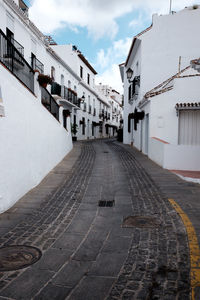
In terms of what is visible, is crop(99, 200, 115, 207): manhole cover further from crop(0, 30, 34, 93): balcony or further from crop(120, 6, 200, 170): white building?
crop(120, 6, 200, 170): white building

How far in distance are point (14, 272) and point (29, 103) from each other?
5.82m

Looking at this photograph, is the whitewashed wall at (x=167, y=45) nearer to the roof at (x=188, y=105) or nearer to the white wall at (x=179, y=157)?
the roof at (x=188, y=105)

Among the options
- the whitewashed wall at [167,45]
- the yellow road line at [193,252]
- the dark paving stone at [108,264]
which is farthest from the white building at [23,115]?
the whitewashed wall at [167,45]

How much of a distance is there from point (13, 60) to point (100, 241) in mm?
6218

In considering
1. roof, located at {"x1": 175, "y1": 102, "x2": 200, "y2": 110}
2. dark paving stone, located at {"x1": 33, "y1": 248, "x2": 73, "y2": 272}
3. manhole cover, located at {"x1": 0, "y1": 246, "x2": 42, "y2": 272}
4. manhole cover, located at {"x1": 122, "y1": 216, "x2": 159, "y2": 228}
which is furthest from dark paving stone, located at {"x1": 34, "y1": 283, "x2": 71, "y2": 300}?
roof, located at {"x1": 175, "y1": 102, "x2": 200, "y2": 110}

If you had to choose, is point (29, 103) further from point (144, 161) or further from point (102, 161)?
point (144, 161)

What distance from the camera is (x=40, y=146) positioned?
934 centimetres

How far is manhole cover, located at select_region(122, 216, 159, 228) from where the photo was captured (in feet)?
16.6

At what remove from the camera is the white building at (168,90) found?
41.1 ft

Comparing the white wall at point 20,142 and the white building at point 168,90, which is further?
the white building at point 168,90

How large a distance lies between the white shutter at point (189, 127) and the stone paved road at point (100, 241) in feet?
19.5

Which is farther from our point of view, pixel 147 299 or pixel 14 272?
pixel 14 272

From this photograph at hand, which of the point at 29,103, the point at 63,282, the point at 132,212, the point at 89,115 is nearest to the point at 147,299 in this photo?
the point at 63,282

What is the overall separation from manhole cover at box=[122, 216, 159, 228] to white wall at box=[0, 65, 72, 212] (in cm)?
284
